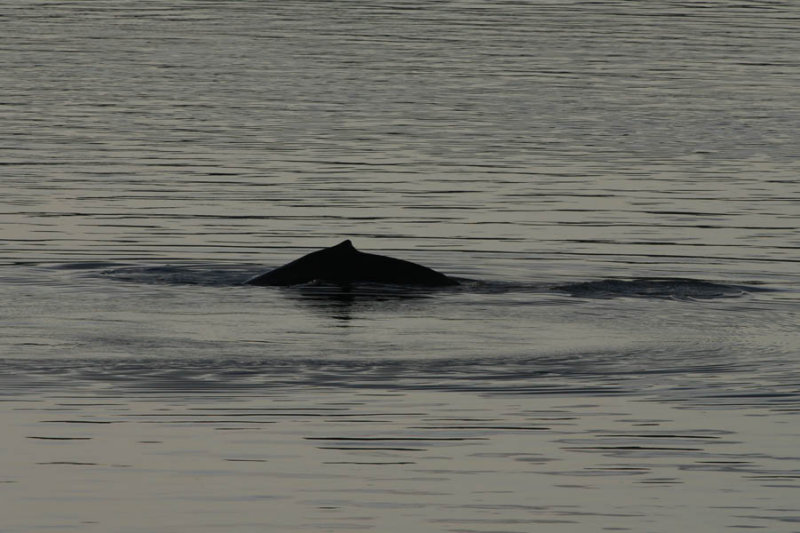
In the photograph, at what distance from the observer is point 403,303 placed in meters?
21.9

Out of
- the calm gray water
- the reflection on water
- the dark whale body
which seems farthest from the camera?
the dark whale body

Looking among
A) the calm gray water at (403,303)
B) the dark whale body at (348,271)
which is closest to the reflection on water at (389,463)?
the calm gray water at (403,303)

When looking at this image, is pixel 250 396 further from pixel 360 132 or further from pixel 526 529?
pixel 360 132

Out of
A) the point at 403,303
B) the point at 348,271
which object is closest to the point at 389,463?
the point at 403,303

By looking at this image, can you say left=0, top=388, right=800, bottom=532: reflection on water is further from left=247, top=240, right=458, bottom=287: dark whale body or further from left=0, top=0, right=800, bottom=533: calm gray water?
left=247, top=240, right=458, bottom=287: dark whale body

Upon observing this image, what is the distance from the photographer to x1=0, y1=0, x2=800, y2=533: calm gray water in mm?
14164

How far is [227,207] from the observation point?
1187 inches

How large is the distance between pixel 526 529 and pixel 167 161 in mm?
22917

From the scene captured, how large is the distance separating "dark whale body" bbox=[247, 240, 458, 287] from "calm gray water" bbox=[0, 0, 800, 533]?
27 centimetres

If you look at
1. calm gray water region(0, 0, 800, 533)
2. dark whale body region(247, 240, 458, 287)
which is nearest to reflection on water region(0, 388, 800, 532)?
calm gray water region(0, 0, 800, 533)

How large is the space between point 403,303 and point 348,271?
166 cm

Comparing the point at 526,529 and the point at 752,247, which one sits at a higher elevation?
the point at 752,247

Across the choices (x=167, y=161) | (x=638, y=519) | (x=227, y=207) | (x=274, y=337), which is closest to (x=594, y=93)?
(x=167, y=161)

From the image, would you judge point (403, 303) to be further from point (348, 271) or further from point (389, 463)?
point (389, 463)
